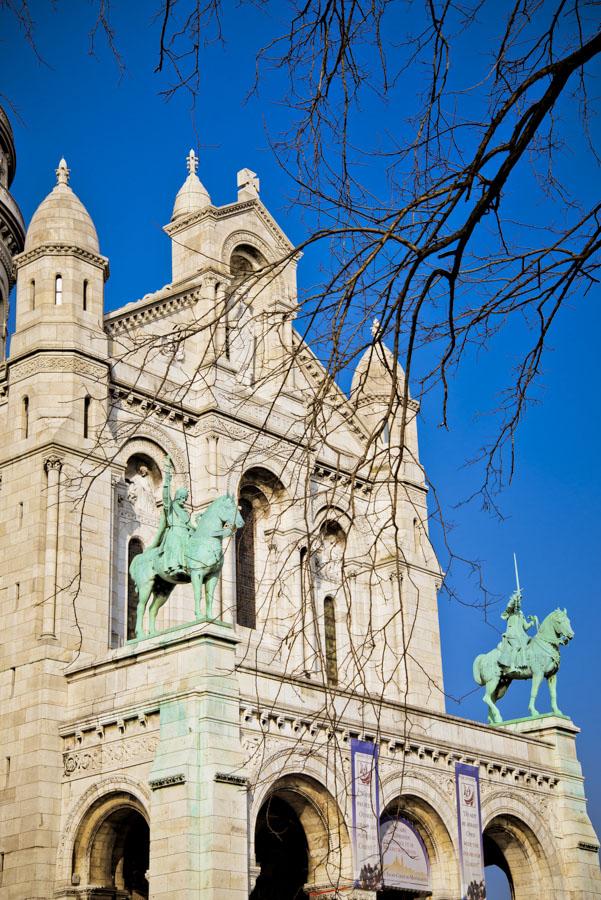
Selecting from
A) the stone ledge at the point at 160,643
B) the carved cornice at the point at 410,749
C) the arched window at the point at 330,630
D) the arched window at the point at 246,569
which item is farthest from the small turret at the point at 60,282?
the carved cornice at the point at 410,749

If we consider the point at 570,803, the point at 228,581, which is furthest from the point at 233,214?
the point at 570,803

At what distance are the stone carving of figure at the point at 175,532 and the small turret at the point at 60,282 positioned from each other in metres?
6.55

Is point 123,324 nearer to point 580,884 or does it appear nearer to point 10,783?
point 10,783

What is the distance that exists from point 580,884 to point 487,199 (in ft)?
107

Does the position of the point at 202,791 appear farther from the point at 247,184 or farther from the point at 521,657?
the point at 247,184

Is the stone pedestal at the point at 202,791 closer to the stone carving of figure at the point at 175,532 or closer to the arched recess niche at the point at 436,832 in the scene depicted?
the stone carving of figure at the point at 175,532

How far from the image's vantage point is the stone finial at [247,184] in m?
44.8

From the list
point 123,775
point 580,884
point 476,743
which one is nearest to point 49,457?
point 123,775

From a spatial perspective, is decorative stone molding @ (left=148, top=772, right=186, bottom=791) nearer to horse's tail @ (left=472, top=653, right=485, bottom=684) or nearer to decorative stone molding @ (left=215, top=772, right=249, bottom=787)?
decorative stone molding @ (left=215, top=772, right=249, bottom=787)

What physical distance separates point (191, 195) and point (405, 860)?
2237 centimetres

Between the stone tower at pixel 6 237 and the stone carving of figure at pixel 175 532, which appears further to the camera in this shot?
the stone tower at pixel 6 237

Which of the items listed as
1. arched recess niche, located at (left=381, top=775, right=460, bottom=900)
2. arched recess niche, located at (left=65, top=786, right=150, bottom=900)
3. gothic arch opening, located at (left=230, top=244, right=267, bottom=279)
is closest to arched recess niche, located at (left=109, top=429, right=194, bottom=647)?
arched recess niche, located at (left=65, top=786, right=150, bottom=900)

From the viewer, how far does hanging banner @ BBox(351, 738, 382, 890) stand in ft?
98.6

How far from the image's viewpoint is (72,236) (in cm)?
3603
